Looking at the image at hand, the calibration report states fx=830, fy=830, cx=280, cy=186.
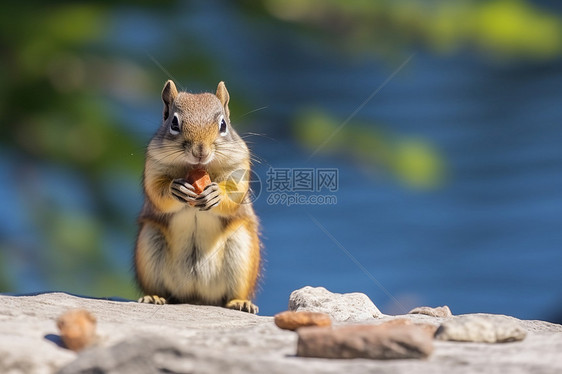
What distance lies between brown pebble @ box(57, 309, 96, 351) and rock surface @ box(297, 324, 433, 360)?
856 mm

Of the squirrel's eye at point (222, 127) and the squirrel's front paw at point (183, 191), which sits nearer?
the squirrel's front paw at point (183, 191)

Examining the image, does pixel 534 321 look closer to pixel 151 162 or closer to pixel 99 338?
pixel 151 162

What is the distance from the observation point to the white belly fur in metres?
4.96

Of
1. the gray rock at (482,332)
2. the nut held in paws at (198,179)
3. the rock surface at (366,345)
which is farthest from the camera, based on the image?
the nut held in paws at (198,179)

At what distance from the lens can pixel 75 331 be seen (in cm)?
312

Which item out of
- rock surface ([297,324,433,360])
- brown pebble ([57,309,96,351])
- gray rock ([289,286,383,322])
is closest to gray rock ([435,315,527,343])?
rock surface ([297,324,433,360])

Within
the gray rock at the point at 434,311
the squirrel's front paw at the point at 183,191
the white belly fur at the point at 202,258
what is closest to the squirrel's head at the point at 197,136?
the squirrel's front paw at the point at 183,191

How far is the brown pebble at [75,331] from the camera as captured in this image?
3.12m

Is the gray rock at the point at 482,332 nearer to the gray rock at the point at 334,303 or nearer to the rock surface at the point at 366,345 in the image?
the rock surface at the point at 366,345

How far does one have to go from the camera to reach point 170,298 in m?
5.05

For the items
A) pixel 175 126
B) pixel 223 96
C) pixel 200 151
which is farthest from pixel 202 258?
pixel 223 96

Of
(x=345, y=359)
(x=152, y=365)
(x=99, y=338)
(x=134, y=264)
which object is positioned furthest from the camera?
(x=134, y=264)

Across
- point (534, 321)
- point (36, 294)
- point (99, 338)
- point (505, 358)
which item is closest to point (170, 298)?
point (36, 294)

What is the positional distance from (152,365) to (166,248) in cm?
245
